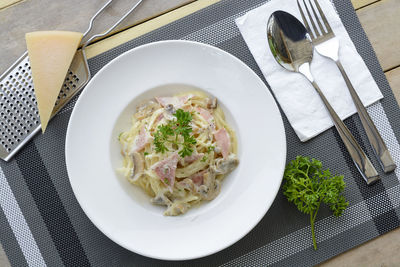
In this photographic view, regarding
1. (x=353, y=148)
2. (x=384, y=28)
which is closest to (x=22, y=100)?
(x=353, y=148)

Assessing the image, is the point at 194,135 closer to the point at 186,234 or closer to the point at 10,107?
the point at 186,234

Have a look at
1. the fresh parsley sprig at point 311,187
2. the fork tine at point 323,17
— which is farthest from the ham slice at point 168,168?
the fork tine at point 323,17

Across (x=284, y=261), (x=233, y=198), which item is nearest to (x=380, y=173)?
(x=284, y=261)

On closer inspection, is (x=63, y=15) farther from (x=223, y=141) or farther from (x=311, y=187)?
(x=311, y=187)

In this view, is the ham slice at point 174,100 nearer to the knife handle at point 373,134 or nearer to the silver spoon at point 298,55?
the silver spoon at point 298,55

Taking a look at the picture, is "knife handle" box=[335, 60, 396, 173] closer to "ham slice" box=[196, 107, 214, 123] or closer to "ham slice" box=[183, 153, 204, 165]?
"ham slice" box=[196, 107, 214, 123]

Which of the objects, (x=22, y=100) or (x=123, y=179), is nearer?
(x=123, y=179)

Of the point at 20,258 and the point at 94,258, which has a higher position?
the point at 20,258

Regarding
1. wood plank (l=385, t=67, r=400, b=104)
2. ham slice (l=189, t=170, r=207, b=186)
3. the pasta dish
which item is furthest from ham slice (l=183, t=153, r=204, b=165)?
wood plank (l=385, t=67, r=400, b=104)
